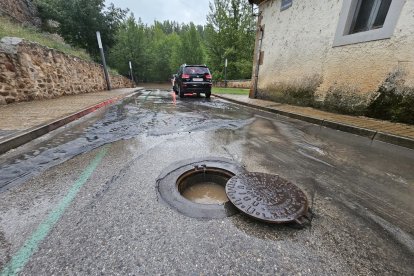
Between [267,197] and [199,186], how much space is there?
0.95 m

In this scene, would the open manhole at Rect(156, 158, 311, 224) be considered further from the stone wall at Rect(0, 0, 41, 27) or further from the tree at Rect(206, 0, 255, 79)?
the tree at Rect(206, 0, 255, 79)

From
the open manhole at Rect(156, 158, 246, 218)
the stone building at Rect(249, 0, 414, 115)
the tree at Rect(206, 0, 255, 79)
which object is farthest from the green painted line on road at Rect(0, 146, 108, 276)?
the tree at Rect(206, 0, 255, 79)

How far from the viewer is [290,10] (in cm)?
836

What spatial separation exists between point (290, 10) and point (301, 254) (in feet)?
32.6

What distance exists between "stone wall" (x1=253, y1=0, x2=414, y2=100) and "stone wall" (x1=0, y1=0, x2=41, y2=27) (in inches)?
762

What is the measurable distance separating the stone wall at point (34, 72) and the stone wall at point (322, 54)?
9.99m

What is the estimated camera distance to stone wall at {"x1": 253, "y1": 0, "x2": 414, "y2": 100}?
15.7ft

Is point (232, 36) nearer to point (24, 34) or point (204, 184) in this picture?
point (24, 34)

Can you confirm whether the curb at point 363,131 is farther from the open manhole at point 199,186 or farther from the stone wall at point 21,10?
the stone wall at point 21,10

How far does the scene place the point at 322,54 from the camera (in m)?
6.85

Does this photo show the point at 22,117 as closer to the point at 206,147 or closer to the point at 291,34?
the point at 206,147

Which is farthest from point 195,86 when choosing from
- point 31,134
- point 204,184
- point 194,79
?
point 204,184

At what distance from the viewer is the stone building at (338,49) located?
15.8 ft

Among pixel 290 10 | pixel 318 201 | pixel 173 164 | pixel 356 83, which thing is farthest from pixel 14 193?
pixel 290 10
